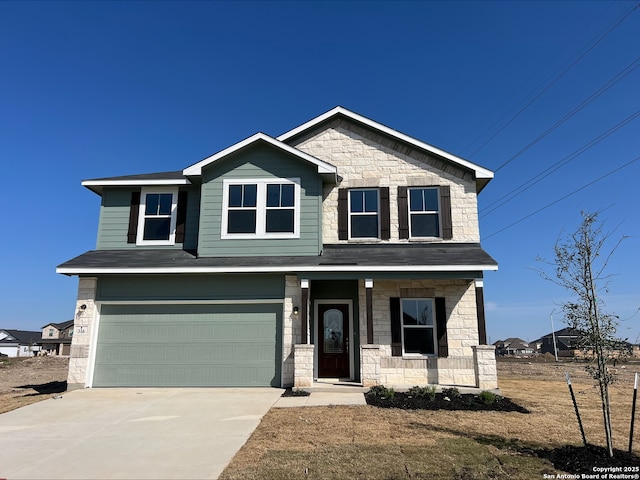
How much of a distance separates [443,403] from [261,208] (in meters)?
7.32

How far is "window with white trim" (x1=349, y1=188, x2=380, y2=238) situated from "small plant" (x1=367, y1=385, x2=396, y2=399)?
4.84m

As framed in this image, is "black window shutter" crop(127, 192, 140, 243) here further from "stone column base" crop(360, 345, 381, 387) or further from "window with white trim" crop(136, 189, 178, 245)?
"stone column base" crop(360, 345, 381, 387)

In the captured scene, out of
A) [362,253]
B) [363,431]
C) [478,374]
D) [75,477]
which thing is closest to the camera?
[75,477]

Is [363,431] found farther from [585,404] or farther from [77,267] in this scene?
[77,267]

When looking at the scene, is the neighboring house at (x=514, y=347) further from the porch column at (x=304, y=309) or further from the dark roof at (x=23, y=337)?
the dark roof at (x=23, y=337)

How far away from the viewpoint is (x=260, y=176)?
12969mm

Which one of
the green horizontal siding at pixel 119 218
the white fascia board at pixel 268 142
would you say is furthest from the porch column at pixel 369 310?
the green horizontal siding at pixel 119 218

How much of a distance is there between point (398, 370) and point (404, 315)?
5.19ft

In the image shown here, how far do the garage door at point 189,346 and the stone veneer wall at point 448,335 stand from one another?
2907mm

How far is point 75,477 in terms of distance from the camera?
5172 millimetres

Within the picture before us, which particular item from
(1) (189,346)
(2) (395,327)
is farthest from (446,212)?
(1) (189,346)

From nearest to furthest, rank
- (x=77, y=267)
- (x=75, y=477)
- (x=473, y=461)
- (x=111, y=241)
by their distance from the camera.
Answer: (x=75, y=477) → (x=473, y=461) → (x=77, y=267) → (x=111, y=241)

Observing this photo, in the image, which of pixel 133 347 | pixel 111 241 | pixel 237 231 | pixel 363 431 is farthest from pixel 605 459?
pixel 111 241

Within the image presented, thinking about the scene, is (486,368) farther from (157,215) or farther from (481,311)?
(157,215)
